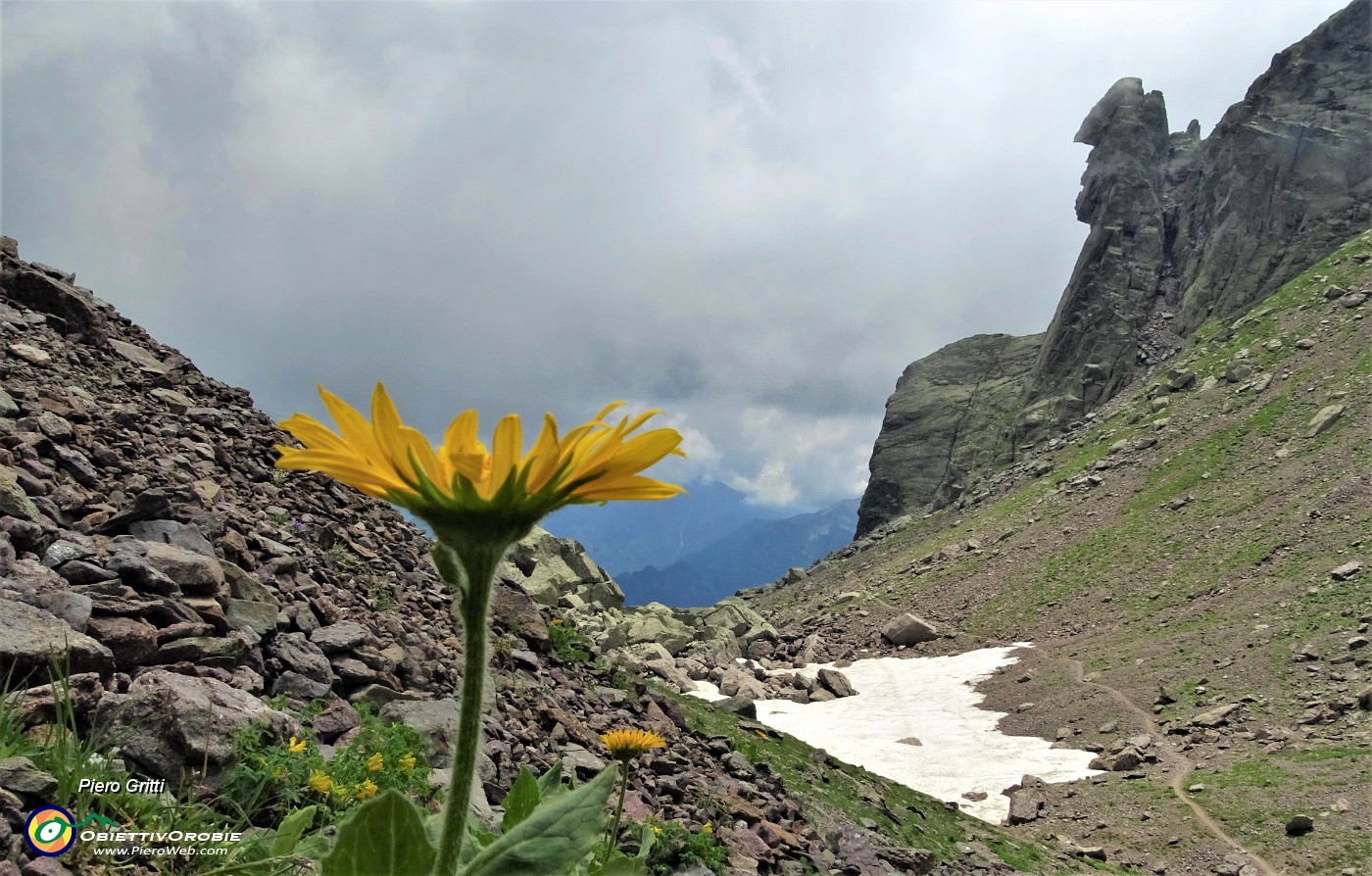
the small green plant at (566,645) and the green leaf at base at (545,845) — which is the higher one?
the small green plant at (566,645)

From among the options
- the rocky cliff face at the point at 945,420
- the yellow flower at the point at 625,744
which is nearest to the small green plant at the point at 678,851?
the yellow flower at the point at 625,744

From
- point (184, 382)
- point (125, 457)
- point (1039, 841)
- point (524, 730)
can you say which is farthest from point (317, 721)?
point (1039, 841)

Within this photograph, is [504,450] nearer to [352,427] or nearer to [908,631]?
[352,427]

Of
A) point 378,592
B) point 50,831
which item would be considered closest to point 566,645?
point 378,592

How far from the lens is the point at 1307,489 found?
41.8 m

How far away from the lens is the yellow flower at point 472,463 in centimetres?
156

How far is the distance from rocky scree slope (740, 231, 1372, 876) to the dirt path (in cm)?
11

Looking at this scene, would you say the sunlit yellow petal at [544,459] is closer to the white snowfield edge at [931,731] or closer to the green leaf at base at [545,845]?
the green leaf at base at [545,845]

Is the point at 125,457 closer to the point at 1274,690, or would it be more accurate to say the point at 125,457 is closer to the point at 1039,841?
the point at 1039,841

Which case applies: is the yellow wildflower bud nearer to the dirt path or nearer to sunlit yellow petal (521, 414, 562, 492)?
sunlit yellow petal (521, 414, 562, 492)

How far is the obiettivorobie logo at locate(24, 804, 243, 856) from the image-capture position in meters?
3.09

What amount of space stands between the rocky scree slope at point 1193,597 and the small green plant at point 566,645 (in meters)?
13.3

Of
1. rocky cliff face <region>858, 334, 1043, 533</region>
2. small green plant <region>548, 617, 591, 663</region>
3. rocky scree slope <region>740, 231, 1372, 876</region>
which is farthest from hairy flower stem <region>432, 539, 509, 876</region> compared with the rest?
rocky cliff face <region>858, 334, 1043, 533</region>

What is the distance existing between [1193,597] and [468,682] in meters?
47.3
